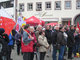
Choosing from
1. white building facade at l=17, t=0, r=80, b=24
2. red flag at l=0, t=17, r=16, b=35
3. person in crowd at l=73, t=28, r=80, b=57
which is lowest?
person in crowd at l=73, t=28, r=80, b=57

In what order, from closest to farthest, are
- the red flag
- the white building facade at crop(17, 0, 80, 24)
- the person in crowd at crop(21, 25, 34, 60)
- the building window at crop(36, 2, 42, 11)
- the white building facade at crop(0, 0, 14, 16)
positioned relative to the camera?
1. the person in crowd at crop(21, 25, 34, 60)
2. the red flag
3. the white building facade at crop(17, 0, 80, 24)
4. the building window at crop(36, 2, 42, 11)
5. the white building facade at crop(0, 0, 14, 16)

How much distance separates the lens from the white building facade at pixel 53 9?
32.2m

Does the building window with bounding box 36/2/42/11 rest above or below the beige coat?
above

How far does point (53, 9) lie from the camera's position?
1309 inches

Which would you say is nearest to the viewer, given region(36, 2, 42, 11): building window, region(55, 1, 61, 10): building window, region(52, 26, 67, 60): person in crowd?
region(52, 26, 67, 60): person in crowd

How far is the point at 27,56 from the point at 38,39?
79 centimetres

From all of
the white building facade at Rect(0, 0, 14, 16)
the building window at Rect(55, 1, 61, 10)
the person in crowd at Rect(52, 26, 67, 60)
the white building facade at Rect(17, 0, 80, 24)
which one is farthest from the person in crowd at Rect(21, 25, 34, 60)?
the white building facade at Rect(0, 0, 14, 16)

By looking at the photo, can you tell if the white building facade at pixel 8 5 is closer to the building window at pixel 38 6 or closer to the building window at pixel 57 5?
the building window at pixel 38 6

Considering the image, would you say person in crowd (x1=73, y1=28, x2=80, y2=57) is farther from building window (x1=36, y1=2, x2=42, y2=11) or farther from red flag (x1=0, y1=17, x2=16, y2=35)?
building window (x1=36, y1=2, x2=42, y2=11)

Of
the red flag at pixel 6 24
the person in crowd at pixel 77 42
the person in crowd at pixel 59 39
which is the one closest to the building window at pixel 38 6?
the person in crowd at pixel 77 42

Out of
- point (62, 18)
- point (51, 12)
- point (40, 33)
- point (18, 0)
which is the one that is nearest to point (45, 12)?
point (51, 12)

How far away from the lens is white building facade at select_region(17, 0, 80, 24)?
106 ft

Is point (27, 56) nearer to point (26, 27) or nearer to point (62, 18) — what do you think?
point (26, 27)

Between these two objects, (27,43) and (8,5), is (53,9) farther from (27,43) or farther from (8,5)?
(27,43)
